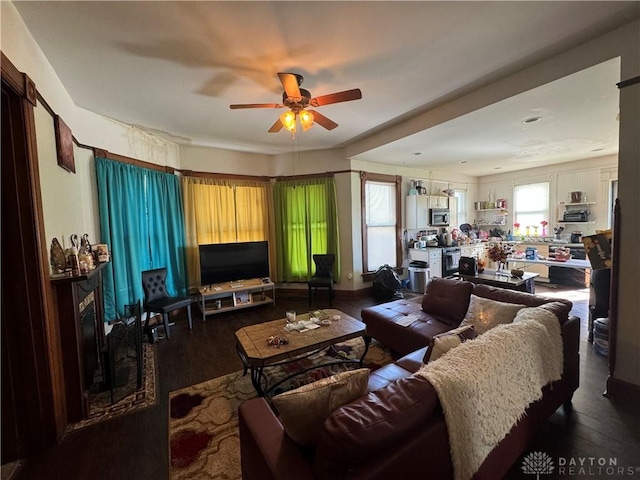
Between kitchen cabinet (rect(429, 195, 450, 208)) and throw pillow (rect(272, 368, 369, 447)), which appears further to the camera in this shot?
kitchen cabinet (rect(429, 195, 450, 208))

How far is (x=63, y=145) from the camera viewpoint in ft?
7.93

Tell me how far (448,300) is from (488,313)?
565mm

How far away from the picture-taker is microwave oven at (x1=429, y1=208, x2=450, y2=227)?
625 centimetres

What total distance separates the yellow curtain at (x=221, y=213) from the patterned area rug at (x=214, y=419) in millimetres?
2535

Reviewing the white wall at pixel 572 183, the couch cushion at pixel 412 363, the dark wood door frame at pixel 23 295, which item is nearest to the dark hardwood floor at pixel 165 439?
the dark wood door frame at pixel 23 295

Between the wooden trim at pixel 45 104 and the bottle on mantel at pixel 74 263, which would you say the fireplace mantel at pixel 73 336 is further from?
the wooden trim at pixel 45 104

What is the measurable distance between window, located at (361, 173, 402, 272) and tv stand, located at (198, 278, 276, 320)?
2062 mm

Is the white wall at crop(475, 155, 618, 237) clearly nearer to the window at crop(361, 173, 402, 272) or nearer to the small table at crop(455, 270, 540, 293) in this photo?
the window at crop(361, 173, 402, 272)

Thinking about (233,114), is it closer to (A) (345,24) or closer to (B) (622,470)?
(A) (345,24)

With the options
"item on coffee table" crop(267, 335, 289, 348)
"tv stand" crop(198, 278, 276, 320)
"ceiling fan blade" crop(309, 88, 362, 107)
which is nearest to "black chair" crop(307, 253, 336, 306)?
"tv stand" crop(198, 278, 276, 320)

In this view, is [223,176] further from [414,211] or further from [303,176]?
[414,211]

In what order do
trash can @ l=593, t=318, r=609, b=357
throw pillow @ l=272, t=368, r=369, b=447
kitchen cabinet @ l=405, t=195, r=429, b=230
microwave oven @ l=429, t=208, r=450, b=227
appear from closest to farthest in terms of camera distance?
throw pillow @ l=272, t=368, r=369, b=447, trash can @ l=593, t=318, r=609, b=357, kitchen cabinet @ l=405, t=195, r=429, b=230, microwave oven @ l=429, t=208, r=450, b=227

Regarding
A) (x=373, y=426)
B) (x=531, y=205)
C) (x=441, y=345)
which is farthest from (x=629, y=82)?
(x=531, y=205)

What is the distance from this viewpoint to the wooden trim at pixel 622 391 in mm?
2066
